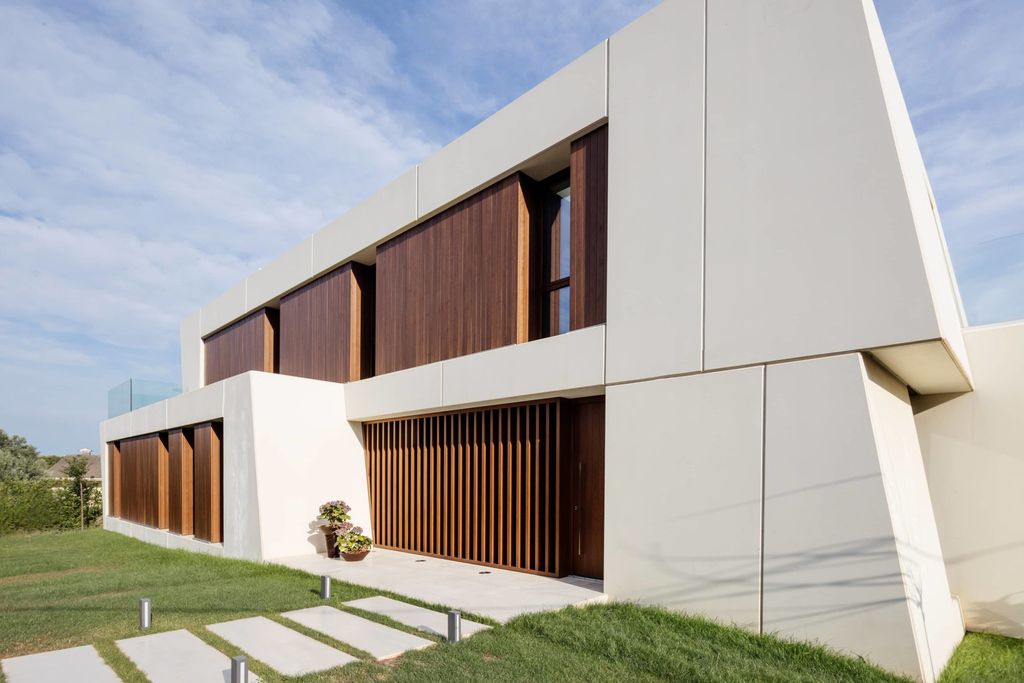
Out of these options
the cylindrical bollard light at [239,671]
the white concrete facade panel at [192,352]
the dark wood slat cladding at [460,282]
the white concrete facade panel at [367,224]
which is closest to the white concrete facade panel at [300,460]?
the dark wood slat cladding at [460,282]

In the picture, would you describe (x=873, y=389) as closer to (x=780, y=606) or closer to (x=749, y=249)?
(x=749, y=249)

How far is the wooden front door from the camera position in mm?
7723

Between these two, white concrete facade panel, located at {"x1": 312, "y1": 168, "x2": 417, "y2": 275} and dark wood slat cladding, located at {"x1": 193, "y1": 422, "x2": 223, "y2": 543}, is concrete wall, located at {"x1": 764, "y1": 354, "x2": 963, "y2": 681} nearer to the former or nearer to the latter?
white concrete facade panel, located at {"x1": 312, "y1": 168, "x2": 417, "y2": 275}

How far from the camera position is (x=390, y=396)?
10648 mm

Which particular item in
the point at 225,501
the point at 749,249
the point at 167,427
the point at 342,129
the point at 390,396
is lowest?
the point at 225,501

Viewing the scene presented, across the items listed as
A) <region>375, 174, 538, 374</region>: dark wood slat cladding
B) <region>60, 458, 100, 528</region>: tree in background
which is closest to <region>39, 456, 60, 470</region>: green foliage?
<region>60, 458, 100, 528</region>: tree in background

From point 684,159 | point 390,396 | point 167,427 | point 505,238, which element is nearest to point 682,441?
point 684,159

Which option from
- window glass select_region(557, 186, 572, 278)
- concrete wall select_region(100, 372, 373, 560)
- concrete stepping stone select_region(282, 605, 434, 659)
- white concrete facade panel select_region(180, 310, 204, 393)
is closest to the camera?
concrete stepping stone select_region(282, 605, 434, 659)

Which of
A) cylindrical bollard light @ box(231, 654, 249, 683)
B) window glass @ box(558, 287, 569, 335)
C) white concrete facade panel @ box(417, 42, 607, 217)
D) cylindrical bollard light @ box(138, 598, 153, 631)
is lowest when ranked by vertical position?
cylindrical bollard light @ box(138, 598, 153, 631)

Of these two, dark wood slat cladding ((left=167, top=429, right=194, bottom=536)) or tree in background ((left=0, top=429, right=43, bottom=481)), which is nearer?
dark wood slat cladding ((left=167, top=429, right=194, bottom=536))

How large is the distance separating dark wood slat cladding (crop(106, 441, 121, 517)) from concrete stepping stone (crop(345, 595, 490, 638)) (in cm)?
1607

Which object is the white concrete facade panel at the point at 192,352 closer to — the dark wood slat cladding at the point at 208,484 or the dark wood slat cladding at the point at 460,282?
the dark wood slat cladding at the point at 208,484

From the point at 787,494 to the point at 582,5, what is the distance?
6819mm

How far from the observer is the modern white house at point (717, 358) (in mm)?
4988
